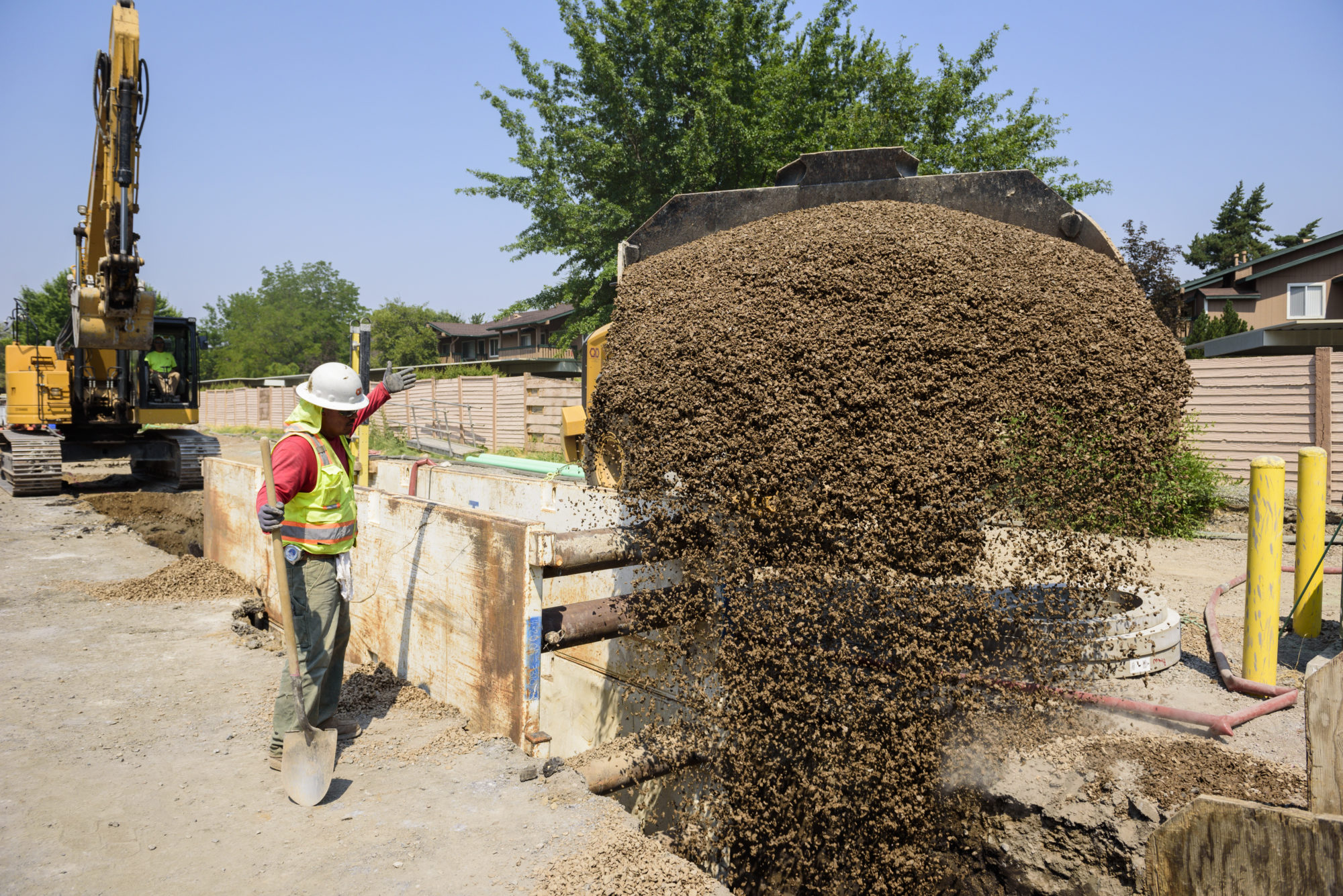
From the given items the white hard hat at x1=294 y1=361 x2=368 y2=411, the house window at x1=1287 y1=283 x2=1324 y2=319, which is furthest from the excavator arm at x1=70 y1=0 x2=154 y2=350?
the house window at x1=1287 y1=283 x2=1324 y2=319

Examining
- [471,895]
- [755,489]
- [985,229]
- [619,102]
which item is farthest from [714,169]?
[471,895]

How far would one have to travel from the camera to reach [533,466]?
892 cm

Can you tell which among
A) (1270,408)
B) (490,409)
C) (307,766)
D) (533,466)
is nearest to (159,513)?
(533,466)

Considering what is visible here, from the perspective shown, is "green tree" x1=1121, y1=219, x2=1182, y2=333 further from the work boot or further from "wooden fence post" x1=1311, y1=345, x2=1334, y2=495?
the work boot

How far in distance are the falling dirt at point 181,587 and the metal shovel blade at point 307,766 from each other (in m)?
3.41

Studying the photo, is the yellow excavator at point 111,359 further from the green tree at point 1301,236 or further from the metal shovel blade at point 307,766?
the green tree at point 1301,236

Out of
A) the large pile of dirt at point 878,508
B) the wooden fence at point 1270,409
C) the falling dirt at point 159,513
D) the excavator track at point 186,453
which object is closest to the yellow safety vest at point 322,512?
the large pile of dirt at point 878,508

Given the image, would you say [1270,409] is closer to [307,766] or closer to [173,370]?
[307,766]

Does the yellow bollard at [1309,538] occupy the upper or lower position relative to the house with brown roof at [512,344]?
lower

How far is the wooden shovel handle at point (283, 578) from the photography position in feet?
10.1

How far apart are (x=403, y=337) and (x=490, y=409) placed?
3601 cm

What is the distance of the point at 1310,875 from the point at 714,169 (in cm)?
1466

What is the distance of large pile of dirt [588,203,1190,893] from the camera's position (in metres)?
2.68

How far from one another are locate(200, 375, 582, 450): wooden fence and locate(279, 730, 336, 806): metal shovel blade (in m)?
11.5
